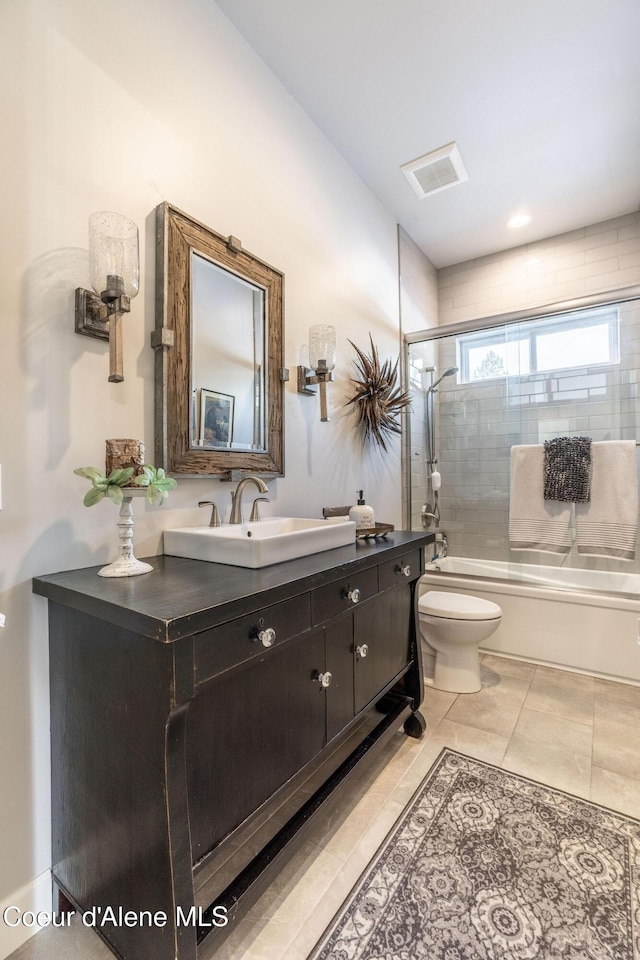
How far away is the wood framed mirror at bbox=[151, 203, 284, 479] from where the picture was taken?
1.37 metres

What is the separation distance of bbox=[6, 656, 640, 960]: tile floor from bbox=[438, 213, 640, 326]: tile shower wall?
2.57 m

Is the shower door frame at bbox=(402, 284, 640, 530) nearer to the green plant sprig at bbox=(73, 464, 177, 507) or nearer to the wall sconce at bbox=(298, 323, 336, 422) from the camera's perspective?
the wall sconce at bbox=(298, 323, 336, 422)

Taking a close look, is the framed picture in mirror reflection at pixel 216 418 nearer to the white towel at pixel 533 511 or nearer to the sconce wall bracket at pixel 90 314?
the sconce wall bracket at pixel 90 314

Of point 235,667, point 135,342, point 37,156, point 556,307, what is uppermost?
point 556,307

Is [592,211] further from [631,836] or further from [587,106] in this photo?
[631,836]

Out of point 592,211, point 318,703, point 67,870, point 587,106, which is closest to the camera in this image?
point 67,870

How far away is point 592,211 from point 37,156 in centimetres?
326

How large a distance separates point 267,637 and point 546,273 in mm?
3419

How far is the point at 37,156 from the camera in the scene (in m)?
1.10

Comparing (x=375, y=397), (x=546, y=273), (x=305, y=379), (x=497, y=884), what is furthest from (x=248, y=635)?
(x=546, y=273)

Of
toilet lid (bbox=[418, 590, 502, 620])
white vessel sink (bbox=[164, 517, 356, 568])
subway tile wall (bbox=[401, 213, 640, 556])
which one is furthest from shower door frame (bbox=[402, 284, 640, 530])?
white vessel sink (bbox=[164, 517, 356, 568])

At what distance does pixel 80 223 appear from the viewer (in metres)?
A: 1.19

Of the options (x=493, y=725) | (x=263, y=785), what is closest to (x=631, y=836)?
(x=493, y=725)

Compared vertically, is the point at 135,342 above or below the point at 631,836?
above
